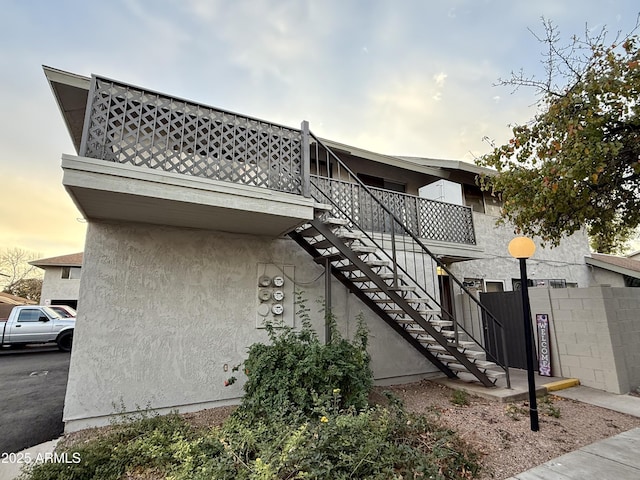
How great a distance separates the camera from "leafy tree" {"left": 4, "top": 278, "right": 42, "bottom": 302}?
2803 cm

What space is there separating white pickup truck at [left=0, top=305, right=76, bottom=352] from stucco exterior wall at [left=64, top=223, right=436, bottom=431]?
8.84 meters

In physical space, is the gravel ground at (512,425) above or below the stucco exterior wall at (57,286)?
below

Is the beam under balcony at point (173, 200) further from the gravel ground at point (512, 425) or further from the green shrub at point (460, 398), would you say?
the green shrub at point (460, 398)

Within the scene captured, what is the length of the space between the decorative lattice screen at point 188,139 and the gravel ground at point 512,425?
360 cm

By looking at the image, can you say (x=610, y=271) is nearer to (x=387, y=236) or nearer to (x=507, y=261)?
(x=507, y=261)

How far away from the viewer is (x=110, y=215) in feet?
15.1

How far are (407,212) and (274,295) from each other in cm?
418

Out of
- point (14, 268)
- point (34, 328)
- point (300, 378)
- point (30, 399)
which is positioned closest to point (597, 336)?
point (300, 378)

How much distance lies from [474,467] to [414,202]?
6.06 meters

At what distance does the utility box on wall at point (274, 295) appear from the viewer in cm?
565

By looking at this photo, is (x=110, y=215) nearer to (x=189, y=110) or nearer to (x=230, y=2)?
(x=189, y=110)

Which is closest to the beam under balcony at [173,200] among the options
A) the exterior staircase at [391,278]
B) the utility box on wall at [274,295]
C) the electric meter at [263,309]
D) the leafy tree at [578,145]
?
the exterior staircase at [391,278]

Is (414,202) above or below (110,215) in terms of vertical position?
above

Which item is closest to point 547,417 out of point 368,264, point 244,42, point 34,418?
point 368,264
